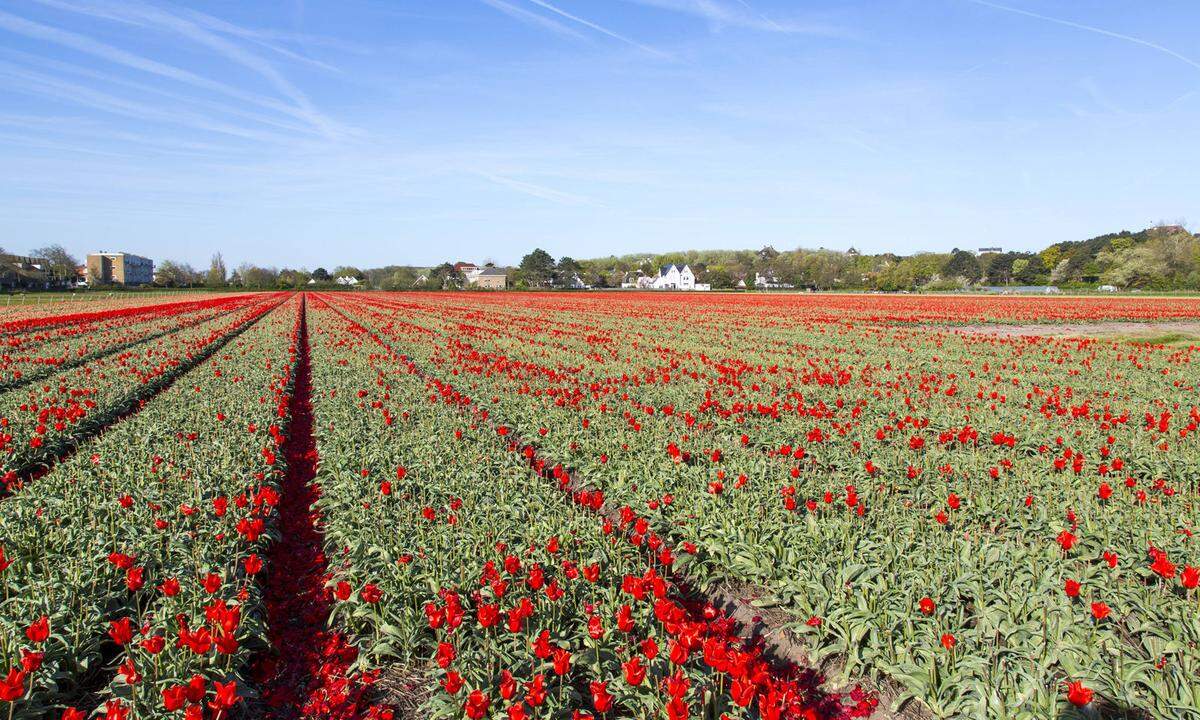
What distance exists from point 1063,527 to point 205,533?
26.8 ft

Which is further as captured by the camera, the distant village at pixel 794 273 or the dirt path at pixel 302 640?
the distant village at pixel 794 273

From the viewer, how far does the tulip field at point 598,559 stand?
387 cm

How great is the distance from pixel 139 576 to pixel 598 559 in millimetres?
3336

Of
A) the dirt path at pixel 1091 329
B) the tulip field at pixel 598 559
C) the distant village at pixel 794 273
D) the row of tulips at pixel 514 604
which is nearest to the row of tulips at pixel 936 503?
the tulip field at pixel 598 559

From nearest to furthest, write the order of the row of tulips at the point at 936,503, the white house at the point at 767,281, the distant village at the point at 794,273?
the row of tulips at the point at 936,503
the distant village at the point at 794,273
the white house at the point at 767,281

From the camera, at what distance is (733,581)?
5633 mm

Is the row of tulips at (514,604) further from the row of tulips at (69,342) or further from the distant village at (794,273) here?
the distant village at (794,273)

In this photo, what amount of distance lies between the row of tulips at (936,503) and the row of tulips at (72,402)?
253 inches


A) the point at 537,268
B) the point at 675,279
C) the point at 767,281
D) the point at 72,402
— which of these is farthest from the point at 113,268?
the point at 72,402

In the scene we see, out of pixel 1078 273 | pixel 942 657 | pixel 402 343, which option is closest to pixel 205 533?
pixel 942 657

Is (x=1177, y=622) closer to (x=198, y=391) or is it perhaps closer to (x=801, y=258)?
(x=198, y=391)

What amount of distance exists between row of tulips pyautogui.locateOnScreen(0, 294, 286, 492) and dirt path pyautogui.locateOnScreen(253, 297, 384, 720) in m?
2.88

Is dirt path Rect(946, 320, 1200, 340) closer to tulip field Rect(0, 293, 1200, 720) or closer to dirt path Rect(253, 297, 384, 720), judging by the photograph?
tulip field Rect(0, 293, 1200, 720)

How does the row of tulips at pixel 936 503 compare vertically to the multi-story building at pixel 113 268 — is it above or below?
below
